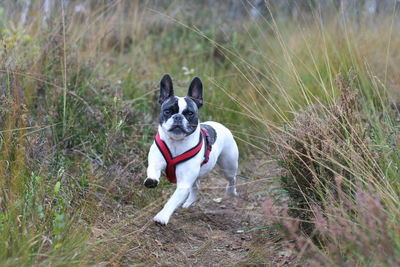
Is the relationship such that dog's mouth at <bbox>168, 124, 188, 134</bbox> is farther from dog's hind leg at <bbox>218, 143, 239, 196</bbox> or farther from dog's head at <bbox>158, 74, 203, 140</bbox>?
dog's hind leg at <bbox>218, 143, 239, 196</bbox>

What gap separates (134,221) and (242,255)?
2.96 ft

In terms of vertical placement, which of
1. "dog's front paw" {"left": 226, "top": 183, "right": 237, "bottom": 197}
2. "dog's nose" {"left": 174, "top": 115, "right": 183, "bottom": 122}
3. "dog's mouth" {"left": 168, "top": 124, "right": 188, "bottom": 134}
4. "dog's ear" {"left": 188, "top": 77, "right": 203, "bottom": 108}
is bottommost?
"dog's front paw" {"left": 226, "top": 183, "right": 237, "bottom": 197}

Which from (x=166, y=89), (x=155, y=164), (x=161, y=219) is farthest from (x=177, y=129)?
(x=161, y=219)

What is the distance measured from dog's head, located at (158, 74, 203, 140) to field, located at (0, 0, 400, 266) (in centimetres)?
35

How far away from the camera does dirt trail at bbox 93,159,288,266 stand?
322 centimetres

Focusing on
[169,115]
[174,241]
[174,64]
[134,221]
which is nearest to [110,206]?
[134,221]

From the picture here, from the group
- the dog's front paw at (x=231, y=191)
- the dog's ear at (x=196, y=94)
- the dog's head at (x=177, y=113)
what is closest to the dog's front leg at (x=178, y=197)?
the dog's head at (x=177, y=113)

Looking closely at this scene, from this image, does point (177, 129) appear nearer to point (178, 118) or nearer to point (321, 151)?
point (178, 118)

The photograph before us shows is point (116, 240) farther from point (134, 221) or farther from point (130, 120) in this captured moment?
point (130, 120)

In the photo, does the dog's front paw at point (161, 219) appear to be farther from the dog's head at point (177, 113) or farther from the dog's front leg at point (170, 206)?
the dog's head at point (177, 113)

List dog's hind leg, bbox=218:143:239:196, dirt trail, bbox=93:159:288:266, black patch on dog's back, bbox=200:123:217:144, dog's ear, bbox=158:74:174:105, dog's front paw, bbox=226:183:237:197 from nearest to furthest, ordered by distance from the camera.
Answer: dirt trail, bbox=93:159:288:266 → dog's ear, bbox=158:74:174:105 → black patch on dog's back, bbox=200:123:217:144 → dog's hind leg, bbox=218:143:239:196 → dog's front paw, bbox=226:183:237:197

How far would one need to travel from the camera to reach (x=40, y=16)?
569cm

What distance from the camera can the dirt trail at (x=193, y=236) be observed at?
3225 millimetres

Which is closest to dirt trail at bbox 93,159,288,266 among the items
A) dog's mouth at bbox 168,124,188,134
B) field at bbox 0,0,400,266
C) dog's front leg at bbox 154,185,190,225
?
field at bbox 0,0,400,266
